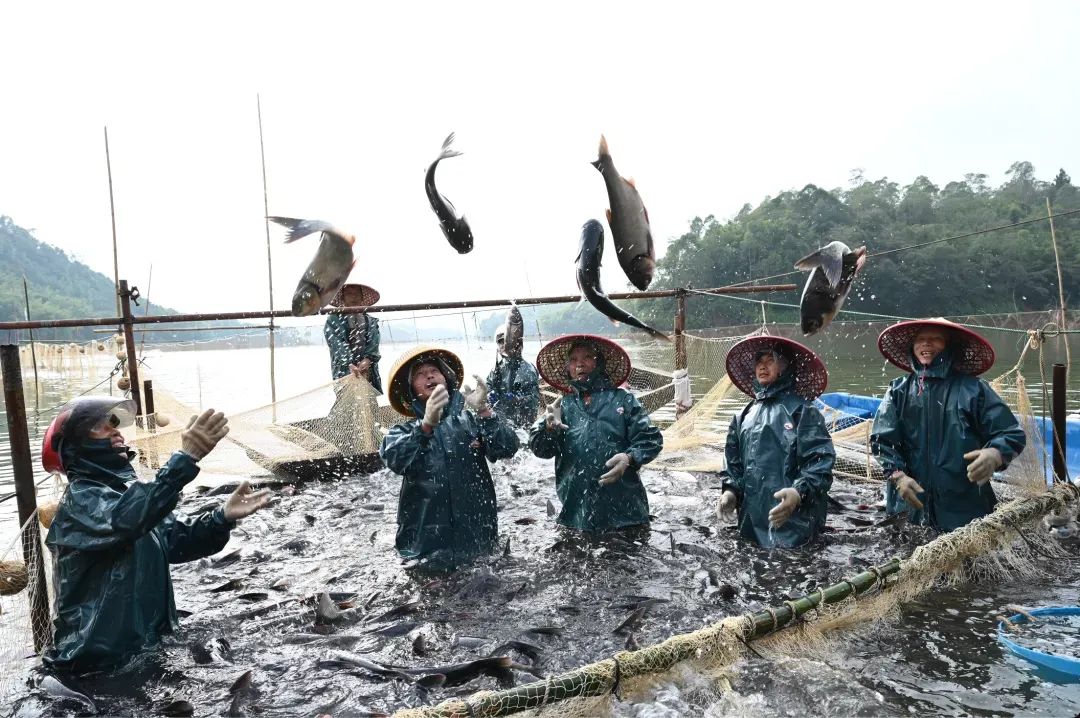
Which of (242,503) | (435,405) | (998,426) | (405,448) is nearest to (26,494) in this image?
(242,503)

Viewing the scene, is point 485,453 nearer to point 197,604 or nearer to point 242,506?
point 242,506

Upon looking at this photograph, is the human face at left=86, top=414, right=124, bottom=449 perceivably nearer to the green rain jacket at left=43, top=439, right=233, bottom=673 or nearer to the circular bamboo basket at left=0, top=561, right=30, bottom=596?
the green rain jacket at left=43, top=439, right=233, bottom=673

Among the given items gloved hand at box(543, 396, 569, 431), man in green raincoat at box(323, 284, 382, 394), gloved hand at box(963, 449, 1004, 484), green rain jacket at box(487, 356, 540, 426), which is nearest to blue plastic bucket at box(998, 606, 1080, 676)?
gloved hand at box(963, 449, 1004, 484)

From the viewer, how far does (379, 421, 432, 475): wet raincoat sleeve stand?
15.7 feet

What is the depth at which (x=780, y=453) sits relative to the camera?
4980 millimetres

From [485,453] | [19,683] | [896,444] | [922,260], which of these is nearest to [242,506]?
[19,683]

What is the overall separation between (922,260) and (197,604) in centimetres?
3568

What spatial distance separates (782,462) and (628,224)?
216 cm

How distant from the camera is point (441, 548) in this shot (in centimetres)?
495

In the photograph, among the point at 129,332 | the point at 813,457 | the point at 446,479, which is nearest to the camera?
the point at 813,457

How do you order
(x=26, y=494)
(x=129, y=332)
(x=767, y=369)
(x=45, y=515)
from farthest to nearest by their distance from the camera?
(x=129, y=332), (x=767, y=369), (x=26, y=494), (x=45, y=515)

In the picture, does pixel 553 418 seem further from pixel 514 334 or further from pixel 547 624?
pixel 514 334

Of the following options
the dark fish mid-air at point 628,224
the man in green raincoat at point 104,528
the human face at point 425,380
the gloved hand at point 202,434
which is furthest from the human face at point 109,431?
the dark fish mid-air at point 628,224

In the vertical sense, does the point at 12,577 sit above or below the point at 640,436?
below
